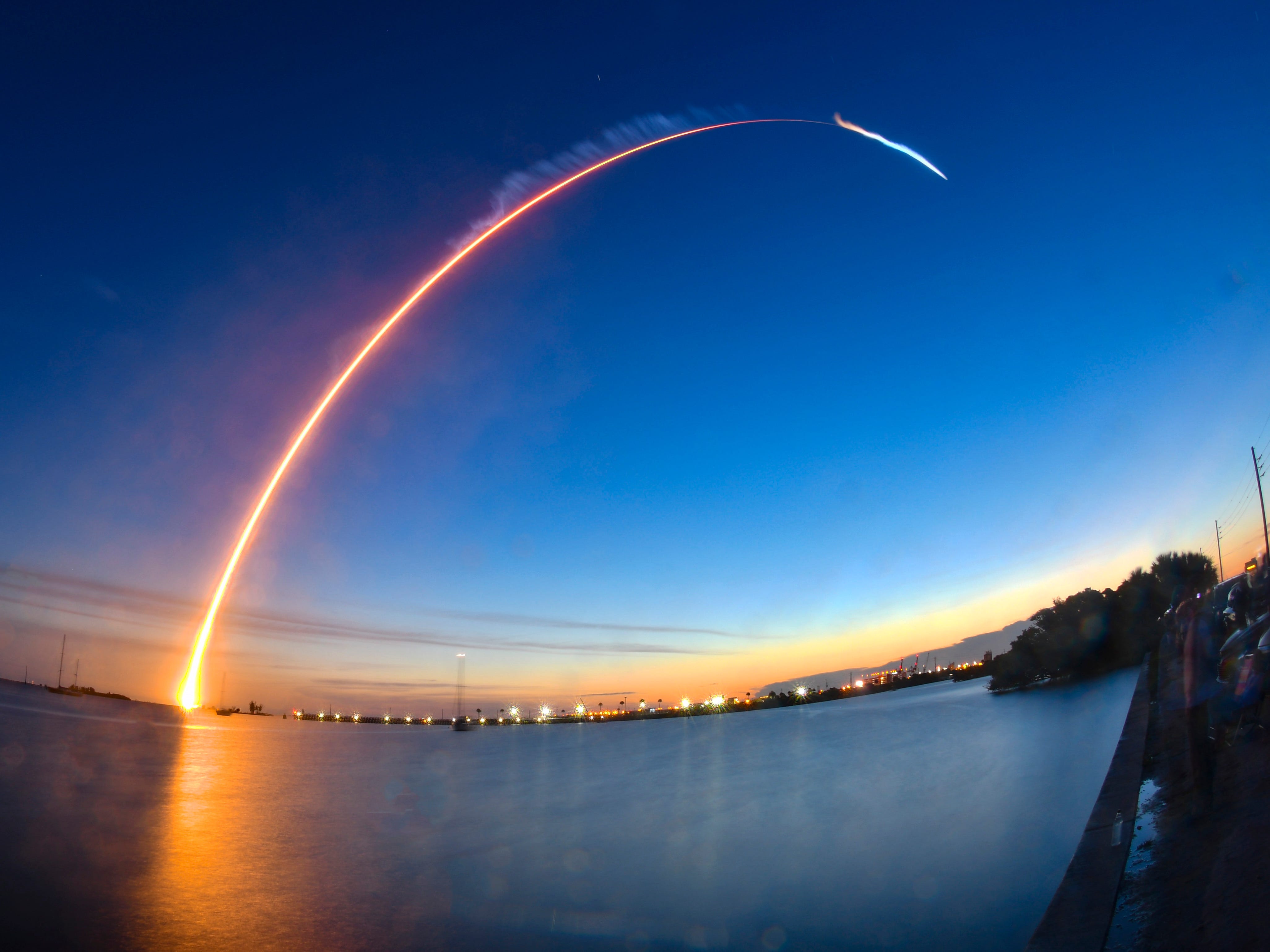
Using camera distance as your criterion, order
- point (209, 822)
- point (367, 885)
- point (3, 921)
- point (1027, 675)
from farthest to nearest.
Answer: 1. point (1027, 675)
2. point (209, 822)
3. point (367, 885)
4. point (3, 921)

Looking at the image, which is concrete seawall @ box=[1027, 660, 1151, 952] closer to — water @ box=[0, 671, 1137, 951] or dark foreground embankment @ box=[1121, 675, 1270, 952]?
dark foreground embankment @ box=[1121, 675, 1270, 952]

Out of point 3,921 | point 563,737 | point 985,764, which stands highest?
point 3,921

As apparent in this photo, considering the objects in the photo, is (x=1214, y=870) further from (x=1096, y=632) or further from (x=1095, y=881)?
(x=1096, y=632)

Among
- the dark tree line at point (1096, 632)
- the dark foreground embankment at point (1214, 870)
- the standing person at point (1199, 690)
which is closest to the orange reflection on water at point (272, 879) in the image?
the dark foreground embankment at point (1214, 870)

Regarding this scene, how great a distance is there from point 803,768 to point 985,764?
37.7 feet

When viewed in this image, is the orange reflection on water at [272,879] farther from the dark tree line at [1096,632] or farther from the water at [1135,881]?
the dark tree line at [1096,632]

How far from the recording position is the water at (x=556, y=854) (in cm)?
1045

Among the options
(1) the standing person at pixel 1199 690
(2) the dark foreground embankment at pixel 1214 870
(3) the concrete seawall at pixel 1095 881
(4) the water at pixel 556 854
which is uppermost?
(1) the standing person at pixel 1199 690

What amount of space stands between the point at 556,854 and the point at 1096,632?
11749cm

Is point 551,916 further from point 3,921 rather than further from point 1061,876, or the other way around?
point 1061,876

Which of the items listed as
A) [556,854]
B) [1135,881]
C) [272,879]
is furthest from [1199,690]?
[272,879]

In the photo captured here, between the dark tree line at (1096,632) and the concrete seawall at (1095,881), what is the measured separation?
345 feet

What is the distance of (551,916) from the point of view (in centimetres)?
1159

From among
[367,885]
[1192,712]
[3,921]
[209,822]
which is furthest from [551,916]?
[209,822]
